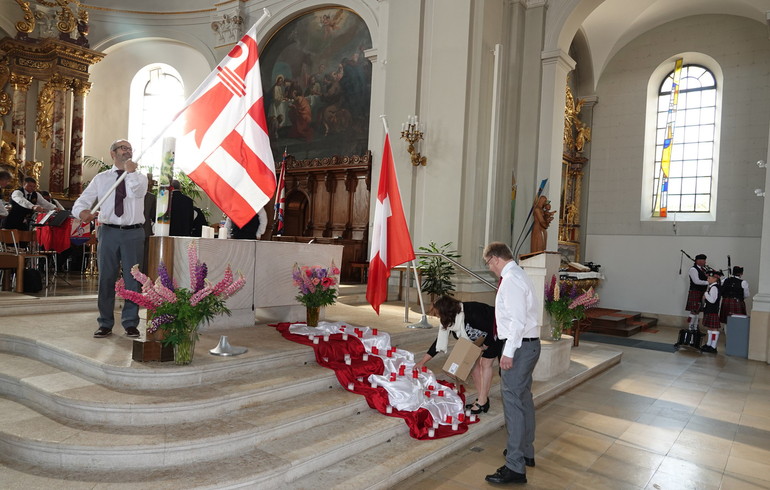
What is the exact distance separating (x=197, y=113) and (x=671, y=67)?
50.2 ft

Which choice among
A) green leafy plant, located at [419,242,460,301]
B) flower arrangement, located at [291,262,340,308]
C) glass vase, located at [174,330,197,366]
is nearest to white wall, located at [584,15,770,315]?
green leafy plant, located at [419,242,460,301]

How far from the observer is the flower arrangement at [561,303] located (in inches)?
266

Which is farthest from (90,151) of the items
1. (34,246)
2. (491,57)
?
(491,57)

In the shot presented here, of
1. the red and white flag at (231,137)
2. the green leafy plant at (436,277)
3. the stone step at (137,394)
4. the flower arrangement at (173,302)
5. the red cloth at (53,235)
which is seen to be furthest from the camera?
the green leafy plant at (436,277)

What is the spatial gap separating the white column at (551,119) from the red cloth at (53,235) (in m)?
8.68

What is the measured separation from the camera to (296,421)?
157 inches

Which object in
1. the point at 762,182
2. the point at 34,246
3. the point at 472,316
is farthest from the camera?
the point at 762,182

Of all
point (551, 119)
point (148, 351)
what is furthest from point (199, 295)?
point (551, 119)

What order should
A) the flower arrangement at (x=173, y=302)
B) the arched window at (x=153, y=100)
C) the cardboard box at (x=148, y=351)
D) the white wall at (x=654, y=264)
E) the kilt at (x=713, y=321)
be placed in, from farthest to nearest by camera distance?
the arched window at (x=153, y=100)
the white wall at (x=654, y=264)
the kilt at (x=713, y=321)
the cardboard box at (x=148, y=351)
the flower arrangement at (x=173, y=302)

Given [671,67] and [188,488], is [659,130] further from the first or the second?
[188,488]

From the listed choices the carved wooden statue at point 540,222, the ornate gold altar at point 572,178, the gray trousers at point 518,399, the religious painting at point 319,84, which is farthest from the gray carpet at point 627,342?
the gray trousers at point 518,399

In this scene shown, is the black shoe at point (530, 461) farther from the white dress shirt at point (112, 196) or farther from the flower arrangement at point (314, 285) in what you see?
the white dress shirt at point (112, 196)

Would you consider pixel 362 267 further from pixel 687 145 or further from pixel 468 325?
pixel 687 145

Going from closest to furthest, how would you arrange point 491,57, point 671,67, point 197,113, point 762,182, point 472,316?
point 197,113 < point 472,316 < point 491,57 < point 762,182 < point 671,67
